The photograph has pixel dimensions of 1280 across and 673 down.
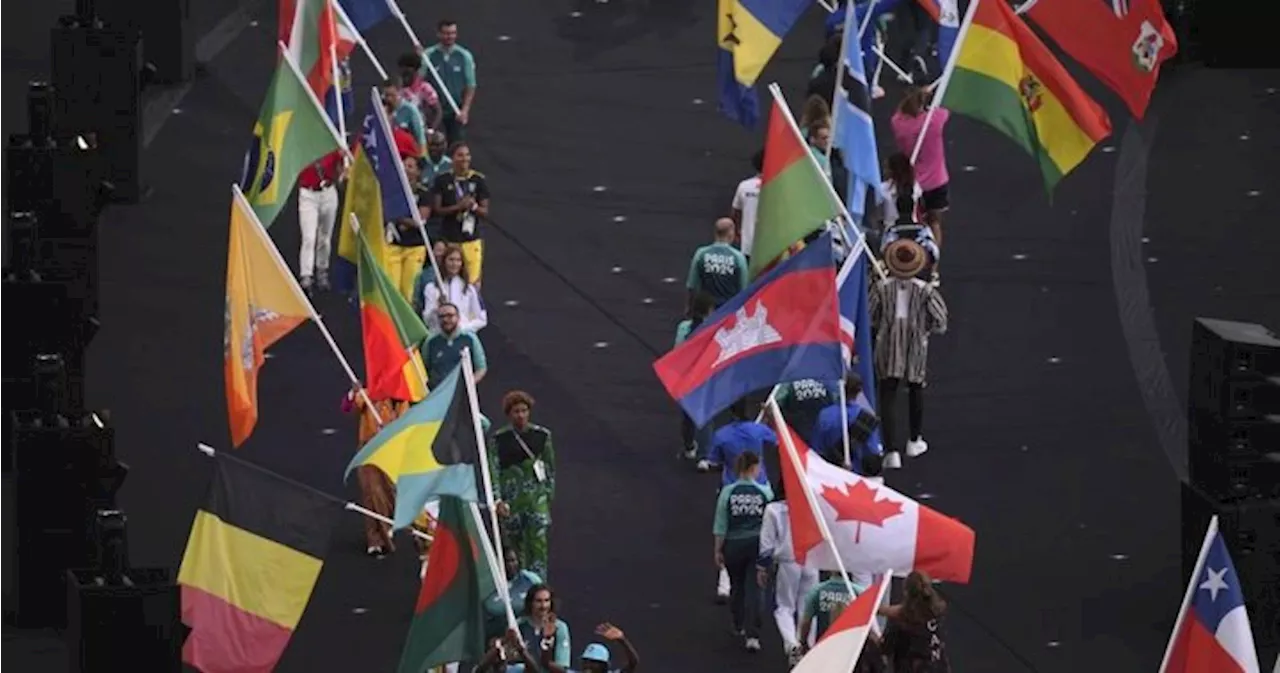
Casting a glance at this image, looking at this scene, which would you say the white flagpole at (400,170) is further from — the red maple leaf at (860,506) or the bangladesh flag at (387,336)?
the red maple leaf at (860,506)

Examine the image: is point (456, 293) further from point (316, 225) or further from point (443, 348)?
point (316, 225)

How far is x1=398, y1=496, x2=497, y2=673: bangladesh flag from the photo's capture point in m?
23.1

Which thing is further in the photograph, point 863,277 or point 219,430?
point 219,430

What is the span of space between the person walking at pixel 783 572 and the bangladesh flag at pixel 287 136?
16.0ft

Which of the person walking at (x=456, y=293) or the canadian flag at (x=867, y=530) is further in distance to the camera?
the person walking at (x=456, y=293)

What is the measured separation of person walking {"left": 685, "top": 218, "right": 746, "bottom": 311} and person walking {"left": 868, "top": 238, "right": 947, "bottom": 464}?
111cm

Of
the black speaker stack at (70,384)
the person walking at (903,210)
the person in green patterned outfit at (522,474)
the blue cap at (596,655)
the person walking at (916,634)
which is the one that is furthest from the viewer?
the person walking at (903,210)

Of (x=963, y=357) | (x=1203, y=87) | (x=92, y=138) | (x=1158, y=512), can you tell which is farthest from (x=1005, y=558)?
(x=1203, y=87)

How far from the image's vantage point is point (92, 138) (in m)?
32.7

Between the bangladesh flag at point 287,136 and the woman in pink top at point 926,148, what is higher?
the bangladesh flag at point 287,136

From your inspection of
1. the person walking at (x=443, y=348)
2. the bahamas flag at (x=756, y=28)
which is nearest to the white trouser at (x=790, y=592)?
the person walking at (x=443, y=348)

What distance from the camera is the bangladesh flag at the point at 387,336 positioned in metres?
26.1

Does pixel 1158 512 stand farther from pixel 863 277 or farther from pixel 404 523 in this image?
pixel 404 523

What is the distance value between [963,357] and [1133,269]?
2.64m
